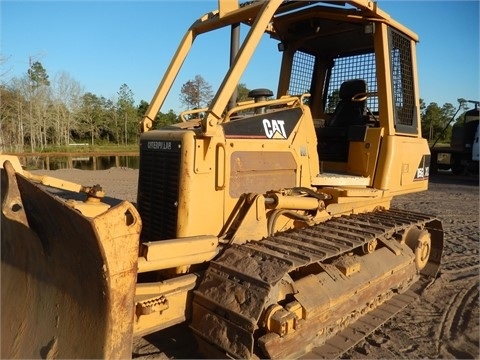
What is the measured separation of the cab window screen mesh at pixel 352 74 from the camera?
4.86m

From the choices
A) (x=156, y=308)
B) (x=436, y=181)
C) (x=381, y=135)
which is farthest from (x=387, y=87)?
(x=436, y=181)

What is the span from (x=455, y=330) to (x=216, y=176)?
279 centimetres

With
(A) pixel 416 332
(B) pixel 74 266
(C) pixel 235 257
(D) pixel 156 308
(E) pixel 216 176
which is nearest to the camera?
(B) pixel 74 266

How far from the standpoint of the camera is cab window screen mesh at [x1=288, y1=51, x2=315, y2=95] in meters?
5.32

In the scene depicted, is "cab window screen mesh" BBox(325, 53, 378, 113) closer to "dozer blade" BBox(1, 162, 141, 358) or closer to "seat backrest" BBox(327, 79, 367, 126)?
"seat backrest" BBox(327, 79, 367, 126)

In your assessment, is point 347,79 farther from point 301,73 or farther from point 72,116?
point 72,116

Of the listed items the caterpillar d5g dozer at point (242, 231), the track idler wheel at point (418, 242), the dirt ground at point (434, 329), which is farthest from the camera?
the track idler wheel at point (418, 242)

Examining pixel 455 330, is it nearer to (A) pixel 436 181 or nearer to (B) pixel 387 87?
(B) pixel 387 87

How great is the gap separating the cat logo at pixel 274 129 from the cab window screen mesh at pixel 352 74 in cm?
189

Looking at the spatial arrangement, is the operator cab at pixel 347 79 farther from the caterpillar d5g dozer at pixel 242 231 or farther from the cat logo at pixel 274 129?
the cat logo at pixel 274 129

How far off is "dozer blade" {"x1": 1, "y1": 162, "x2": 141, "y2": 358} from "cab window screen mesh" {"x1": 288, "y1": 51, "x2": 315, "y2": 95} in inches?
151

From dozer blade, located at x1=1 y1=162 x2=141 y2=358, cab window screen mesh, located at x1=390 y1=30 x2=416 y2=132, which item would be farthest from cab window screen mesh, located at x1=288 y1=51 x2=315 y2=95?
dozer blade, located at x1=1 y1=162 x2=141 y2=358

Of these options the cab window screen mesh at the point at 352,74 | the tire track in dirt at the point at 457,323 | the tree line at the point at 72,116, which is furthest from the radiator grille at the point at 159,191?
the tree line at the point at 72,116

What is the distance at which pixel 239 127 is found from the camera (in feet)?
10.6
